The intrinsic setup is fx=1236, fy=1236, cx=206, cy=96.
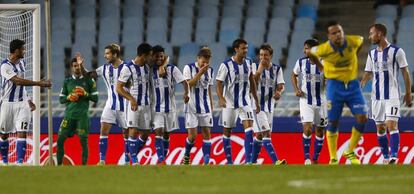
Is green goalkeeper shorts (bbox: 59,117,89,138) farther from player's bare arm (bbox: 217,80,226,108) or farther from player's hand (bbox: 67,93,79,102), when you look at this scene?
player's bare arm (bbox: 217,80,226,108)

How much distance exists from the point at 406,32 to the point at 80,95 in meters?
9.77

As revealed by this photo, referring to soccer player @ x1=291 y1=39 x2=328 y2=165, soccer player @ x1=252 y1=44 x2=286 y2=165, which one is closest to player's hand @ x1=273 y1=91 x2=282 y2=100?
soccer player @ x1=252 y1=44 x2=286 y2=165

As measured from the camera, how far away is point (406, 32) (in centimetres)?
2625

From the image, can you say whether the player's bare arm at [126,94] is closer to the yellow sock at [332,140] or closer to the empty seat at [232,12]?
the yellow sock at [332,140]

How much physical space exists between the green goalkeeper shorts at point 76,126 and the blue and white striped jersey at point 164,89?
5.52 feet

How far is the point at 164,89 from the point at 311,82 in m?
2.11

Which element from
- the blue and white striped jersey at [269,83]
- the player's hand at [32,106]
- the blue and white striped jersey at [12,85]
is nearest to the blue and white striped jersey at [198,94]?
the blue and white striped jersey at [269,83]

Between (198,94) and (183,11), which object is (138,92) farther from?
(183,11)

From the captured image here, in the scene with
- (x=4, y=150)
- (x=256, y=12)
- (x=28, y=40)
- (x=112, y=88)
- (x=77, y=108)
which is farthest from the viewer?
(x=256, y=12)

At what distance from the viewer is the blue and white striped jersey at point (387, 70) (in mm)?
16047

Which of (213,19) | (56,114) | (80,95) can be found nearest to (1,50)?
(80,95)

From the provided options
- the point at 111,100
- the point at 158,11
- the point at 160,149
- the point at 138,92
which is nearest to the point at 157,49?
the point at 138,92

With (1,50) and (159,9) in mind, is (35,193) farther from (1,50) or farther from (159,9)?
(159,9)

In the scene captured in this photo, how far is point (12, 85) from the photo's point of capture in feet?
58.1
